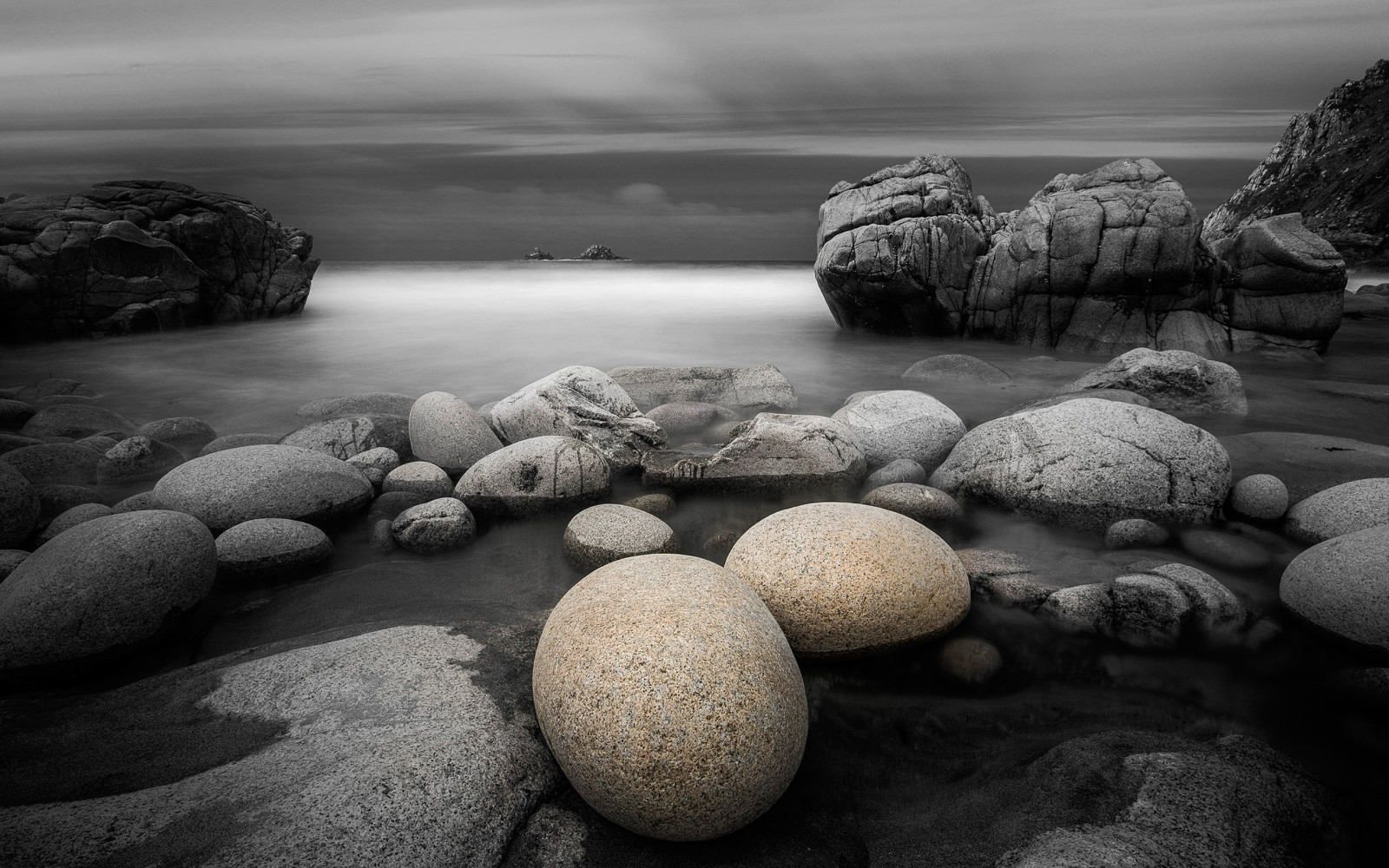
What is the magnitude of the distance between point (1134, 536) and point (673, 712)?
4.20m

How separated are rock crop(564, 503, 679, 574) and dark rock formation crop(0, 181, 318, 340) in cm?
1678

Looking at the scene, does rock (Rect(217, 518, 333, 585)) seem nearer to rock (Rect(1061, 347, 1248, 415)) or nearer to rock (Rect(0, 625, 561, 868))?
rock (Rect(0, 625, 561, 868))

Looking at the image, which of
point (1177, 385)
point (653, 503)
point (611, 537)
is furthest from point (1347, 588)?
point (1177, 385)

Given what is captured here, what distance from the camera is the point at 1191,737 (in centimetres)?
336

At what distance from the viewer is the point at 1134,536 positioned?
5.20 m

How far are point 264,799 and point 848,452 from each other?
4982mm

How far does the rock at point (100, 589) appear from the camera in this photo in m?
3.59

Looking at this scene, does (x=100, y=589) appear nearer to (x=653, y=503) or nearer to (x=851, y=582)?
(x=653, y=503)

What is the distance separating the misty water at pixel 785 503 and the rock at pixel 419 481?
0.54 meters

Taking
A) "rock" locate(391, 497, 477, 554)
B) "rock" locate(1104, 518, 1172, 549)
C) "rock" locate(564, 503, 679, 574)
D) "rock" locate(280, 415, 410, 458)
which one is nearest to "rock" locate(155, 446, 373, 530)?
"rock" locate(391, 497, 477, 554)

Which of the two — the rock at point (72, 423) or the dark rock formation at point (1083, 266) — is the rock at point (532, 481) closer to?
the rock at point (72, 423)

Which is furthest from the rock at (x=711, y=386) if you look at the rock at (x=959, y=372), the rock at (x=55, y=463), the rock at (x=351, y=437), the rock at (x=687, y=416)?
the rock at (x=55, y=463)

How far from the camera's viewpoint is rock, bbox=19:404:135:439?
825cm

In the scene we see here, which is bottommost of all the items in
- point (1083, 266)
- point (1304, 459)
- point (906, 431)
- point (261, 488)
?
point (1304, 459)
